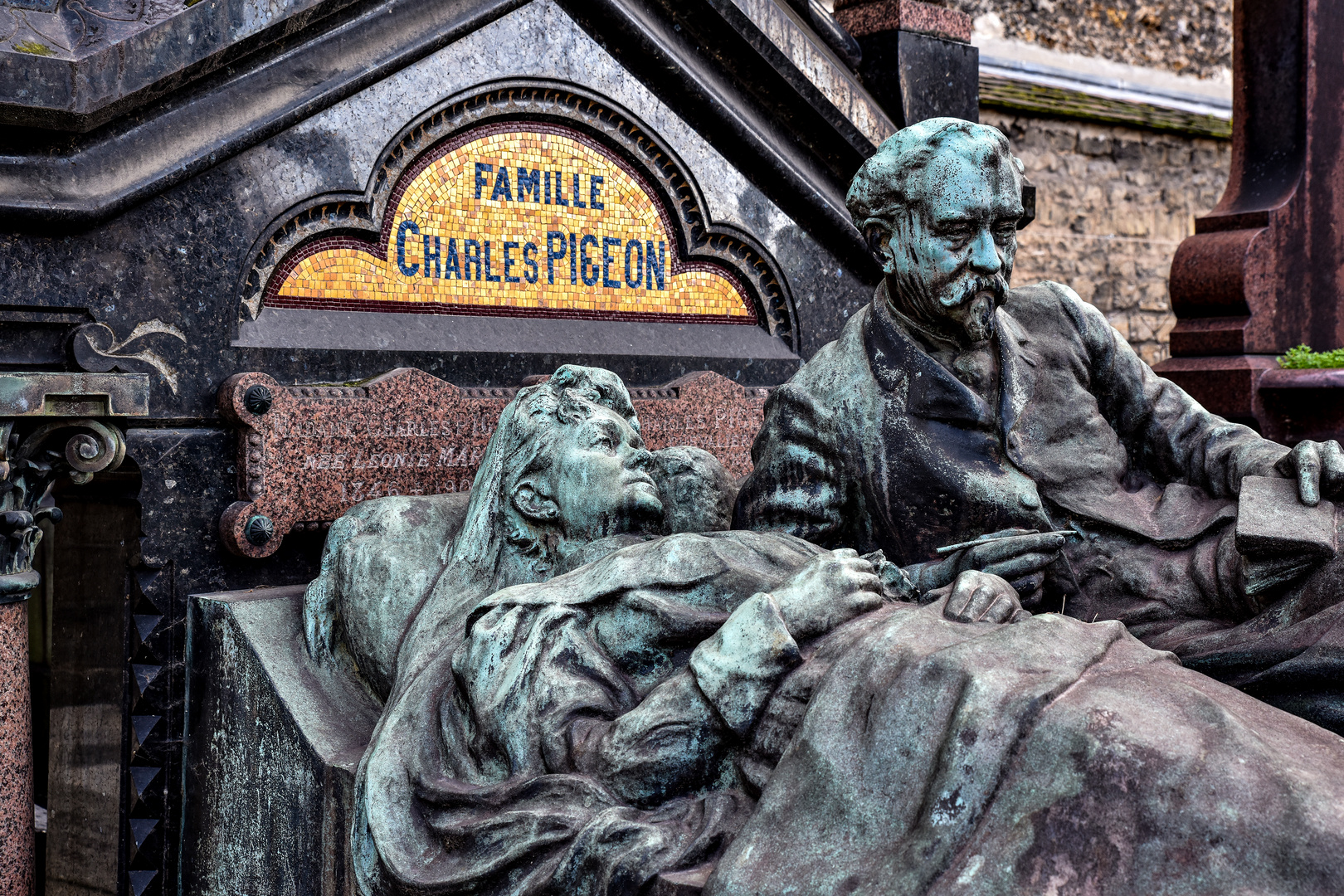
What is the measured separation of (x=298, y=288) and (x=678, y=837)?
92.5 inches

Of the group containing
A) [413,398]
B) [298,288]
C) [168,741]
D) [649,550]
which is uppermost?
[298,288]

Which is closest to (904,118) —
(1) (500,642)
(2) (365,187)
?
(2) (365,187)

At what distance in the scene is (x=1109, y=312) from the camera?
1281 cm

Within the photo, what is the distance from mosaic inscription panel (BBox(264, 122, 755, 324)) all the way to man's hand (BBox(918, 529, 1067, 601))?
1962mm

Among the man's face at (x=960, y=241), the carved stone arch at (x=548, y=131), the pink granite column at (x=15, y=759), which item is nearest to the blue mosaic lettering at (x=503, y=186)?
the carved stone arch at (x=548, y=131)

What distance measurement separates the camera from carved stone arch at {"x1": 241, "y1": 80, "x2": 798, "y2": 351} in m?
4.18

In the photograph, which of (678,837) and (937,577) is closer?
(678,837)

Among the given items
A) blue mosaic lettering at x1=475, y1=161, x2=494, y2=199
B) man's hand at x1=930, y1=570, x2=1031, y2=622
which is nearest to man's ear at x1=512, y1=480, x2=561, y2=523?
man's hand at x1=930, y1=570, x2=1031, y2=622

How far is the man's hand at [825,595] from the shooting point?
109 inches

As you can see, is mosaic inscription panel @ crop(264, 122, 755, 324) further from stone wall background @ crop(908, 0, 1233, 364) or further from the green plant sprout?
stone wall background @ crop(908, 0, 1233, 364)

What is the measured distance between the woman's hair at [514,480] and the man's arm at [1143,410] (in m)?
1.22

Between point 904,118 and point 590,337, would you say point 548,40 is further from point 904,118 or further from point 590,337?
point 904,118

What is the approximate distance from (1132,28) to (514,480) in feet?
38.5

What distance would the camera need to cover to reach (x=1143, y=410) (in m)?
3.59
